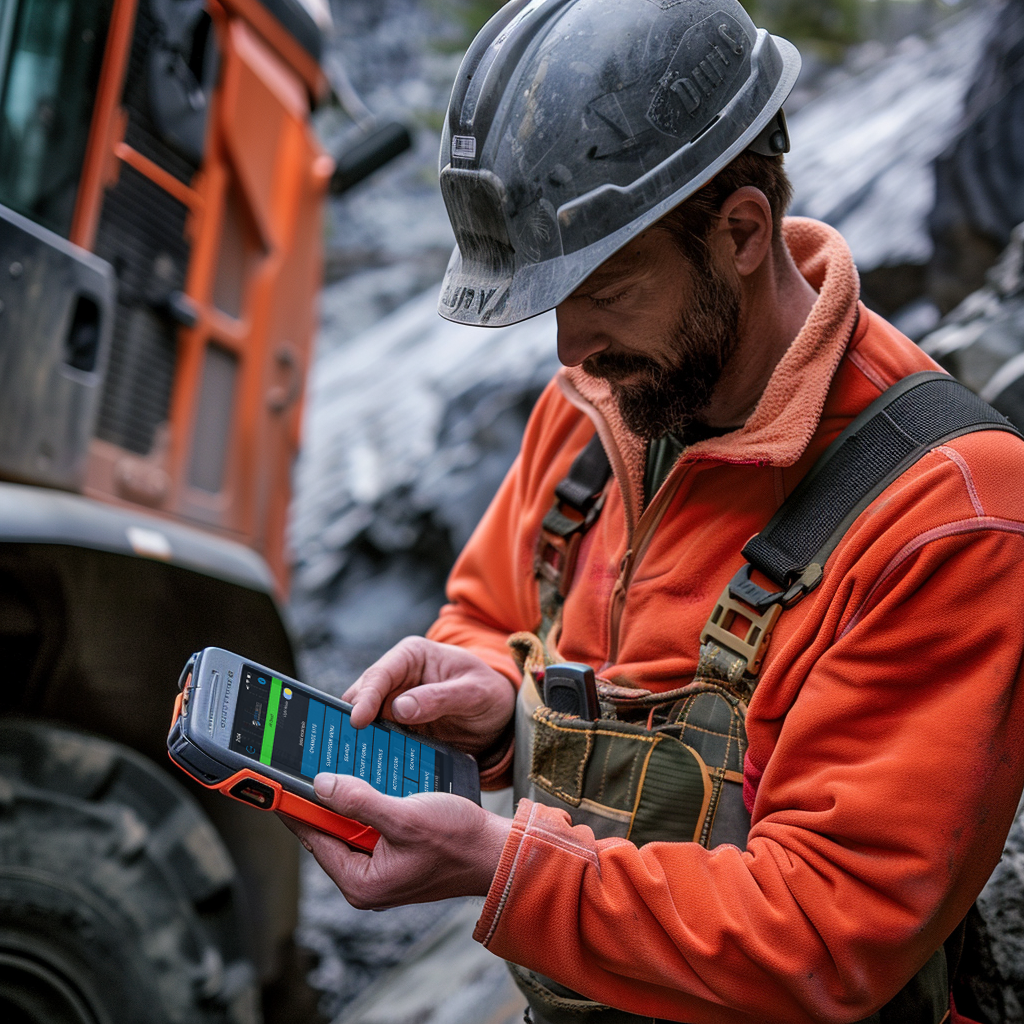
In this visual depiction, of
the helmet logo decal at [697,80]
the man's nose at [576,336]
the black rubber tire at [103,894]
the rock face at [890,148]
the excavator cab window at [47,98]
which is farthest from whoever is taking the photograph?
the rock face at [890,148]

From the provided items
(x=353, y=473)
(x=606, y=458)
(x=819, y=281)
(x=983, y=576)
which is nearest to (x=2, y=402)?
(x=606, y=458)

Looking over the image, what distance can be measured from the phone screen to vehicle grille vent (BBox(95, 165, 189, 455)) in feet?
4.37

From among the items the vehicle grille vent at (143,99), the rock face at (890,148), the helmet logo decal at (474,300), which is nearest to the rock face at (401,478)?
the rock face at (890,148)

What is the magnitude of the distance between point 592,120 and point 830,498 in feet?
1.78

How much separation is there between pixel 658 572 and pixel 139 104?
1959mm

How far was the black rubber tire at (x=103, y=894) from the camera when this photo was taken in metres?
1.81

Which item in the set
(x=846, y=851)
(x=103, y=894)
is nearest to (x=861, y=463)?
(x=846, y=851)

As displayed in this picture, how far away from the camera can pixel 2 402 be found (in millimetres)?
1798

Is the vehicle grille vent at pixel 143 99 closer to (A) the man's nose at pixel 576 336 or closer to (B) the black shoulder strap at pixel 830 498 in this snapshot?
(A) the man's nose at pixel 576 336

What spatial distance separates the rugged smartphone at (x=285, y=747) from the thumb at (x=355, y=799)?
35 mm

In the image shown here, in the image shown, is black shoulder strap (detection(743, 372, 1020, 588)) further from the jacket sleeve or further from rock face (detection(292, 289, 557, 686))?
rock face (detection(292, 289, 557, 686))

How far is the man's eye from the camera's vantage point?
1317mm

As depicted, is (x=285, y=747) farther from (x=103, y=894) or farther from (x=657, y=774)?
(x=103, y=894)

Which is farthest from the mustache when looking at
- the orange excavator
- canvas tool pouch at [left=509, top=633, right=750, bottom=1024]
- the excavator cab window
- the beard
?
the excavator cab window
